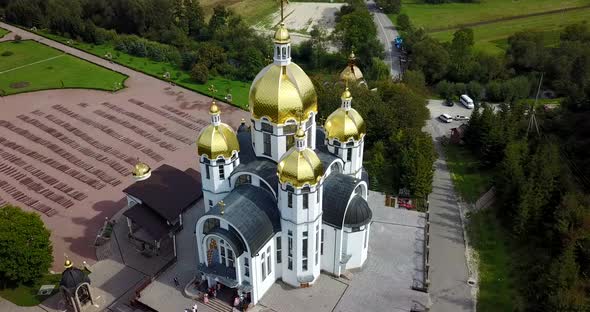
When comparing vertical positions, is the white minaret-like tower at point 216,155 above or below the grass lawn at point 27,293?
above

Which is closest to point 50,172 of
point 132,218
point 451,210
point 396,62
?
point 132,218

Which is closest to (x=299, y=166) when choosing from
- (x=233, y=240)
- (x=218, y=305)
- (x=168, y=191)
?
(x=233, y=240)

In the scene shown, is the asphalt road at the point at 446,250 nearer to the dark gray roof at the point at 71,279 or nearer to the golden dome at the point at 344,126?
the golden dome at the point at 344,126

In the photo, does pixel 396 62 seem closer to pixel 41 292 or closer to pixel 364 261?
pixel 364 261

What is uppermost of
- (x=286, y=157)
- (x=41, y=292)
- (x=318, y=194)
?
(x=286, y=157)

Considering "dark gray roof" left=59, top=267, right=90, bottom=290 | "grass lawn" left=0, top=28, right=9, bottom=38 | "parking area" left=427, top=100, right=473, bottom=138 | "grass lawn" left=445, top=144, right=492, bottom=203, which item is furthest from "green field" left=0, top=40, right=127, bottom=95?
"grass lawn" left=445, top=144, right=492, bottom=203

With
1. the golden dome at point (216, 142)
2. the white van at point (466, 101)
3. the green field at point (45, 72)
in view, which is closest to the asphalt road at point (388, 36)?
the white van at point (466, 101)
